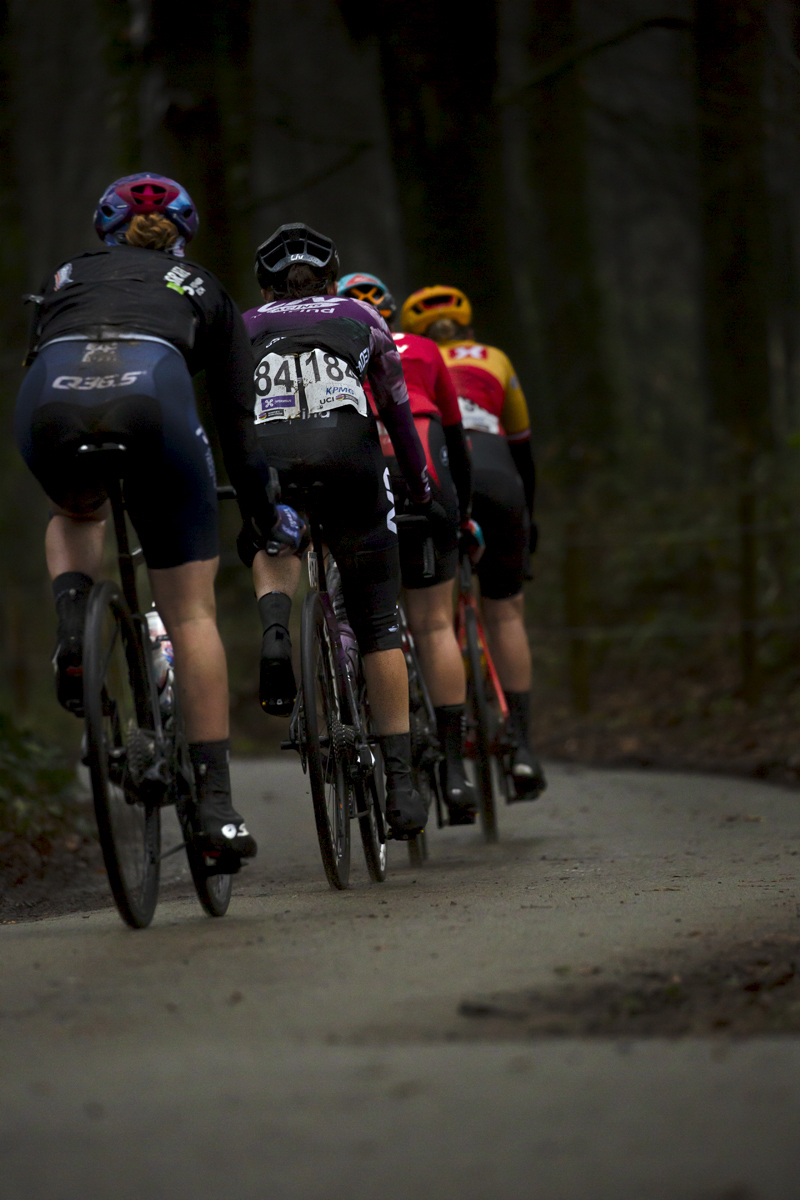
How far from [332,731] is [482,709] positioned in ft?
6.24

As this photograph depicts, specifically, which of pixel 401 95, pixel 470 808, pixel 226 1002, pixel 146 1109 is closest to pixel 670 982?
pixel 226 1002

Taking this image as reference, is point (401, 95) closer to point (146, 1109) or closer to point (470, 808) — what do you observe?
point (470, 808)

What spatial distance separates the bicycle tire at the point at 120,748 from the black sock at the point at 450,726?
2.12 meters

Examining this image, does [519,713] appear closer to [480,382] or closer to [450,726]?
[450,726]

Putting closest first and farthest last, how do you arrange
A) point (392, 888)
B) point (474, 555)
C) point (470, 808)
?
point (392, 888)
point (470, 808)
point (474, 555)

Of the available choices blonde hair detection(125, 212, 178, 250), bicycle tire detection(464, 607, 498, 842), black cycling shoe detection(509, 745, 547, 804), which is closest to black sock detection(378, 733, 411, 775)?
bicycle tire detection(464, 607, 498, 842)

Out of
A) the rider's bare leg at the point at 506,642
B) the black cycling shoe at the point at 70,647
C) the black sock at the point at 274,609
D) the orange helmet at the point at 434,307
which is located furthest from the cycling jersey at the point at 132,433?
the rider's bare leg at the point at 506,642

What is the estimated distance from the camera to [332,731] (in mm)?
5422

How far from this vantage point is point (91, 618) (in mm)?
4375

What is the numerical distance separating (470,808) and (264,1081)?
12.2 ft

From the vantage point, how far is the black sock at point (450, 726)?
680cm

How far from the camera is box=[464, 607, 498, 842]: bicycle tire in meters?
7.23

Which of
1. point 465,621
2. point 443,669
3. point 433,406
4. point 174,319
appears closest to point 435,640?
point 443,669

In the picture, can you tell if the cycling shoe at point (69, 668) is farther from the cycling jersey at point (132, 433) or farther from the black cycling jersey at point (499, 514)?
the black cycling jersey at point (499, 514)
